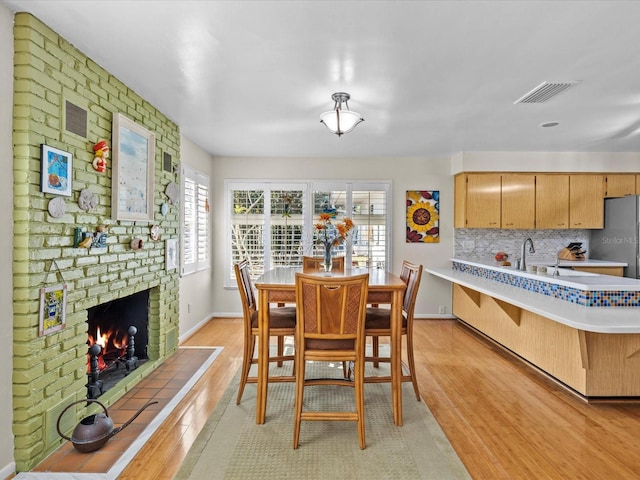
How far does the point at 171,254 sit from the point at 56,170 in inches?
69.8

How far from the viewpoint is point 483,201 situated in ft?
17.3

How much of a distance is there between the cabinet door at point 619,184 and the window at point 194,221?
552 cm

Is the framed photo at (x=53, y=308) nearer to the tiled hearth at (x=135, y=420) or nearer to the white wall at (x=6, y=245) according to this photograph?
the white wall at (x=6, y=245)

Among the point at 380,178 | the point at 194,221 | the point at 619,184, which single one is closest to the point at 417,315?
the point at 380,178

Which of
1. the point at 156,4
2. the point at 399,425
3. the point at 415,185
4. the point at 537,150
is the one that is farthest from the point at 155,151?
the point at 537,150

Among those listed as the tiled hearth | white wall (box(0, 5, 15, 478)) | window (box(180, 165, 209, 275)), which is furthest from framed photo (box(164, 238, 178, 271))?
white wall (box(0, 5, 15, 478))

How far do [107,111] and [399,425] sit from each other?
9.83 feet

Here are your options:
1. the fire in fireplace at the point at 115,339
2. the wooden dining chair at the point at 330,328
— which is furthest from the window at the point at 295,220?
the wooden dining chair at the point at 330,328

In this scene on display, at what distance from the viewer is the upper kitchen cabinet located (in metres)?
5.26

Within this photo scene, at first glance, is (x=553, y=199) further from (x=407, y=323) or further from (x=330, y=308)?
(x=330, y=308)

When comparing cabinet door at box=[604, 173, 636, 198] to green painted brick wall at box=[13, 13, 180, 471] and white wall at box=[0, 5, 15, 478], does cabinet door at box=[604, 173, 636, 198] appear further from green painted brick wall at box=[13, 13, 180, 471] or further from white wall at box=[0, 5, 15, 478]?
white wall at box=[0, 5, 15, 478]

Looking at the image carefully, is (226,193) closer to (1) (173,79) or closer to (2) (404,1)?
(1) (173,79)

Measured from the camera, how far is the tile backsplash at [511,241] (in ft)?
18.2

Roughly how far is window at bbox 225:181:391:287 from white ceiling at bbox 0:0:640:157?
152 cm
